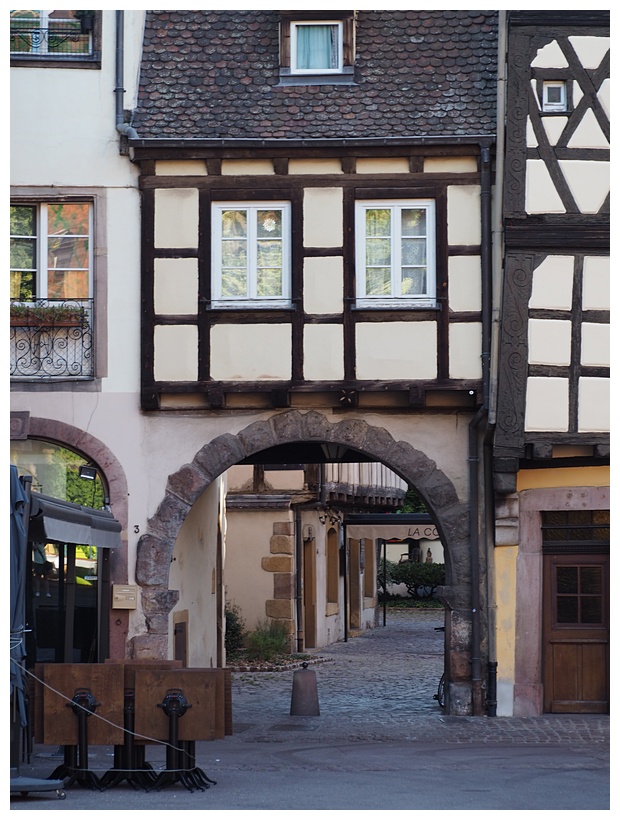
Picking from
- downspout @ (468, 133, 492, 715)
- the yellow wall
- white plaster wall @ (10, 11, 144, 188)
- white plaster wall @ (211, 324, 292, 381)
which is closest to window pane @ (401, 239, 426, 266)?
downspout @ (468, 133, 492, 715)

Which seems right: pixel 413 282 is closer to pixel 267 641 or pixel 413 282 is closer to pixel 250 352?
pixel 250 352

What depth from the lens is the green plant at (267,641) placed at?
2348 cm

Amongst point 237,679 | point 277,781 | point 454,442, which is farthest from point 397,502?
point 277,781

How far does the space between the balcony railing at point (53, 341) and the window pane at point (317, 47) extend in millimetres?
3783

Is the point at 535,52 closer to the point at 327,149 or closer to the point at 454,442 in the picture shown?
the point at 327,149

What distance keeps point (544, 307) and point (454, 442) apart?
1935 millimetres

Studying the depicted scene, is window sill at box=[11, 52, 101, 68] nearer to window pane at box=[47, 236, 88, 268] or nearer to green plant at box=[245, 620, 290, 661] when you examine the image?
window pane at box=[47, 236, 88, 268]

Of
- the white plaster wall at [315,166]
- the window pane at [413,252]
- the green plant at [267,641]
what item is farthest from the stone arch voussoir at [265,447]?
the green plant at [267,641]

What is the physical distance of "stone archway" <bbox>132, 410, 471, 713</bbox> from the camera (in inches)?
615

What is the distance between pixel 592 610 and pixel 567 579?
1.44 ft

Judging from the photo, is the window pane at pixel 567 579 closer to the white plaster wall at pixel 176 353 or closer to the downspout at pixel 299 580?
the white plaster wall at pixel 176 353

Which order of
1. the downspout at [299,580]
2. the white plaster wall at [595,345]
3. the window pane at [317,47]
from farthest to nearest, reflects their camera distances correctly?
the downspout at [299,580] → the window pane at [317,47] → the white plaster wall at [595,345]

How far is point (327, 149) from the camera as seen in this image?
15734 mm

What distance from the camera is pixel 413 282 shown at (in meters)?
15.9
